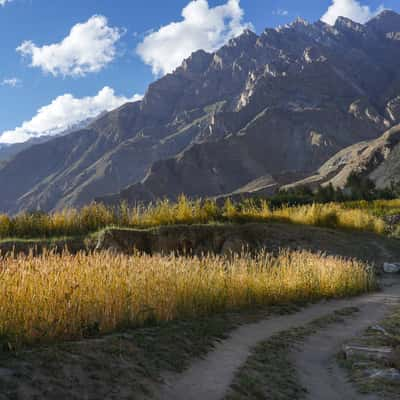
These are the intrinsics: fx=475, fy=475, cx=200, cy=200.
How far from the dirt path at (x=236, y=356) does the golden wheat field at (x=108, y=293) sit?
85 centimetres

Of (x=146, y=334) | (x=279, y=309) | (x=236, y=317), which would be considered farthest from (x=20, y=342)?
(x=279, y=309)

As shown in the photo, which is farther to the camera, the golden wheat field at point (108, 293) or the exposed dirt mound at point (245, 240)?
the exposed dirt mound at point (245, 240)

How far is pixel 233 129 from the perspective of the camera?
592 ft

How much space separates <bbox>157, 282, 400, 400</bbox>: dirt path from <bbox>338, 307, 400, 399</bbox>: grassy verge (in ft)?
0.84

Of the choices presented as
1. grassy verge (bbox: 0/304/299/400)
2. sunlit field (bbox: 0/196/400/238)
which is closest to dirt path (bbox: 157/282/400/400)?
grassy verge (bbox: 0/304/299/400)

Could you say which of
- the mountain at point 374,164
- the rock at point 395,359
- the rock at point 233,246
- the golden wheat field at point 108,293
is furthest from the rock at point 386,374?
the mountain at point 374,164

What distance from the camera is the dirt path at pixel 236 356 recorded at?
4361mm

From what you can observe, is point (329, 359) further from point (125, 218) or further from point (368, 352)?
point (125, 218)

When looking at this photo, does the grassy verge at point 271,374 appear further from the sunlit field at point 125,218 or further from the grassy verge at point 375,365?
the sunlit field at point 125,218

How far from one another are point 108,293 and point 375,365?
132 inches

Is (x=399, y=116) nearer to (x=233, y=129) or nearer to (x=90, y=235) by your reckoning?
(x=233, y=129)

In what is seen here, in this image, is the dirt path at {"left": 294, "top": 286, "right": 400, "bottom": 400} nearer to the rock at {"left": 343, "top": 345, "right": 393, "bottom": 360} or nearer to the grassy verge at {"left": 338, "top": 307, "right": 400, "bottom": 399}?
the grassy verge at {"left": 338, "top": 307, "right": 400, "bottom": 399}

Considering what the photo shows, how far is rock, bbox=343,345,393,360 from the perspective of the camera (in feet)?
19.2

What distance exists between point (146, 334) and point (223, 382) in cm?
131
